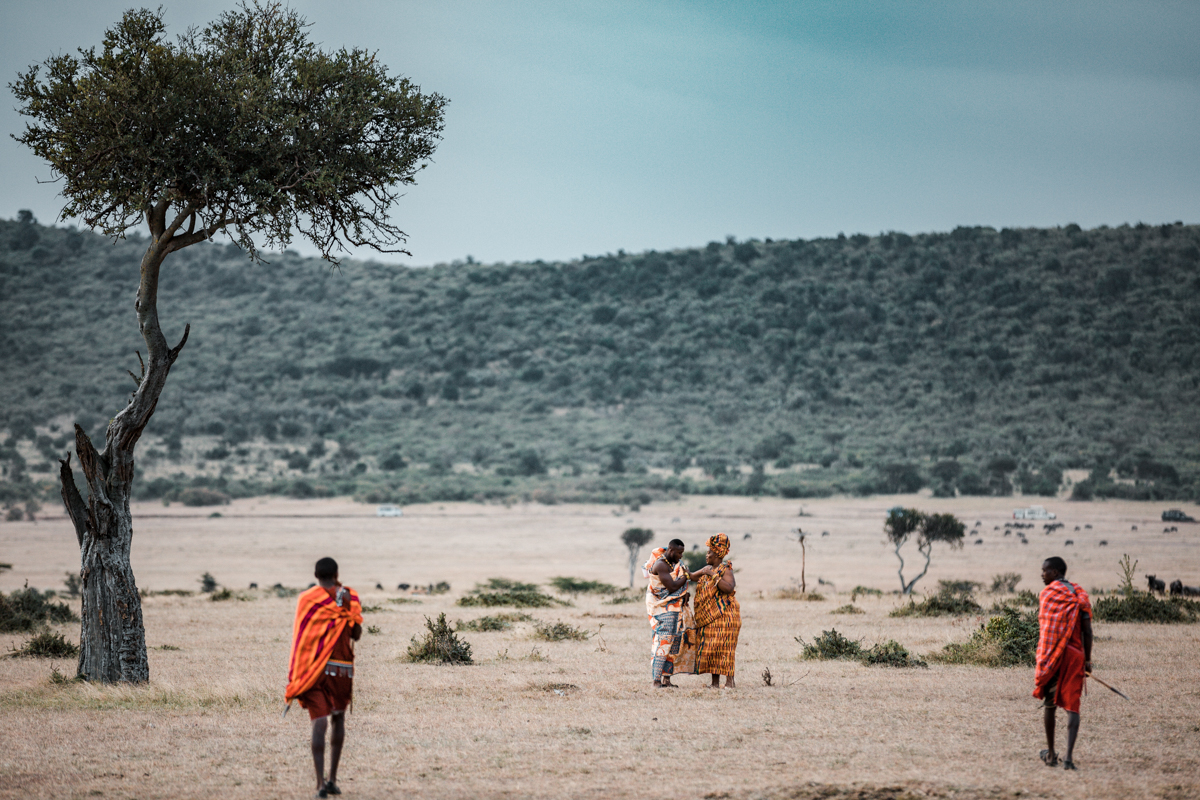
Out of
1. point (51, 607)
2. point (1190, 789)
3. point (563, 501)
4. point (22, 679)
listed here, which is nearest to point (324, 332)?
point (563, 501)

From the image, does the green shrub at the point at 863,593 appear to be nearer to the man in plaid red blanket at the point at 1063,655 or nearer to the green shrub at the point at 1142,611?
the green shrub at the point at 1142,611

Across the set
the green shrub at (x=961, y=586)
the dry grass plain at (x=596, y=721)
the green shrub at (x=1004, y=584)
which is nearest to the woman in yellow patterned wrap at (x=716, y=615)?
the dry grass plain at (x=596, y=721)

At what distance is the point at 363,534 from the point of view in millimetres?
44906

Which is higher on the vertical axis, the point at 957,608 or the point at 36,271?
the point at 36,271

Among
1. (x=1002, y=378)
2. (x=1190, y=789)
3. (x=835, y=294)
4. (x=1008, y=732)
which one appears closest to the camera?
(x=1190, y=789)

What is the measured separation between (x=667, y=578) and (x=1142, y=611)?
11.3 meters

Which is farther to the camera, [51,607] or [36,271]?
[36,271]

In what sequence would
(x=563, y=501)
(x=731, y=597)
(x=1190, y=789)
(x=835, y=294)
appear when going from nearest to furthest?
(x=1190, y=789), (x=731, y=597), (x=563, y=501), (x=835, y=294)

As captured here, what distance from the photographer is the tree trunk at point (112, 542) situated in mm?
11117

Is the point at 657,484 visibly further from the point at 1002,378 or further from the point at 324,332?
the point at 324,332

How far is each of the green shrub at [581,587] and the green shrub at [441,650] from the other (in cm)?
1341

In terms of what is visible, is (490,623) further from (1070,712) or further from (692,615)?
(1070,712)

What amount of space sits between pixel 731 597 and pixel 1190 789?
4770 millimetres

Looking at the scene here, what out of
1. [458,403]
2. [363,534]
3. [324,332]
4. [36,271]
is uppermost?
[36,271]
